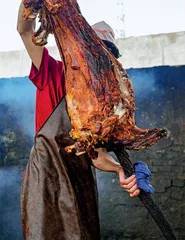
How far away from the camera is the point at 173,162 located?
428 cm

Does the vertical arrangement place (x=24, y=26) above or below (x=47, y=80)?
above

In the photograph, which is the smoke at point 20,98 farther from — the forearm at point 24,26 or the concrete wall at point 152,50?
the forearm at point 24,26

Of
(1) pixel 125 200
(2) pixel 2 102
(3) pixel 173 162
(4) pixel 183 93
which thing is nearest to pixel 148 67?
(4) pixel 183 93

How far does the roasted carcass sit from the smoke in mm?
3022

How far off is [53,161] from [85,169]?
24 centimetres

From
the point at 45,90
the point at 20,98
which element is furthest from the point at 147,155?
the point at 45,90

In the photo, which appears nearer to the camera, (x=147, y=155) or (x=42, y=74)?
(x=42, y=74)

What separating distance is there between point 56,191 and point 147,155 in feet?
8.21

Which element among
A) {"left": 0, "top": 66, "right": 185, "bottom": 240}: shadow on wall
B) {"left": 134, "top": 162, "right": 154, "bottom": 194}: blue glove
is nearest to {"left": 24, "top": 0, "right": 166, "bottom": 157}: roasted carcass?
{"left": 134, "top": 162, "right": 154, "bottom": 194}: blue glove

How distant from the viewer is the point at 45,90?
2309mm

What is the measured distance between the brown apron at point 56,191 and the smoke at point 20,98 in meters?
2.73

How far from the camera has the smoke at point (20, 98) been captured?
482 cm

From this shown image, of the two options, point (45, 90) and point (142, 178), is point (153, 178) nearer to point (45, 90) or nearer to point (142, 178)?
point (45, 90)

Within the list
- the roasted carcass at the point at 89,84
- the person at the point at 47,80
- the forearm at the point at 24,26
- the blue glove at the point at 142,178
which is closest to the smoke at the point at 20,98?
the person at the point at 47,80
